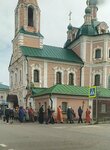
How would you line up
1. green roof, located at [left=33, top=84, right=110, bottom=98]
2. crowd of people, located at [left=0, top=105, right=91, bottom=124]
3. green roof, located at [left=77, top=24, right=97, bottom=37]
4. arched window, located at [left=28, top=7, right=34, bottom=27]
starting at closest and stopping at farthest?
1. crowd of people, located at [left=0, top=105, right=91, bottom=124]
2. green roof, located at [left=33, top=84, right=110, bottom=98]
3. arched window, located at [left=28, top=7, right=34, bottom=27]
4. green roof, located at [left=77, top=24, right=97, bottom=37]

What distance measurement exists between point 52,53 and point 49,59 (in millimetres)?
2529

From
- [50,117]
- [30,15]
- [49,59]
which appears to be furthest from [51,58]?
[50,117]

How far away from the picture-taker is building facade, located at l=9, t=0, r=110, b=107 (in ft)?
139

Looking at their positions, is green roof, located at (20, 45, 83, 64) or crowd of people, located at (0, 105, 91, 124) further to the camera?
green roof, located at (20, 45, 83, 64)

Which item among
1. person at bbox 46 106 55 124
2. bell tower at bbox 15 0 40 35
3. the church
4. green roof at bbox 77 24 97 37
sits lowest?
person at bbox 46 106 55 124

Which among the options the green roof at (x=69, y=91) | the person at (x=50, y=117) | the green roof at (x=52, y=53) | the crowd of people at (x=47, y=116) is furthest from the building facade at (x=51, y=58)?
the person at (x=50, y=117)

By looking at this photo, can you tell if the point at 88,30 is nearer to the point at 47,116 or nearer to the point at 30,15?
the point at 30,15

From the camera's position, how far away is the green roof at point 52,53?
42.3 m

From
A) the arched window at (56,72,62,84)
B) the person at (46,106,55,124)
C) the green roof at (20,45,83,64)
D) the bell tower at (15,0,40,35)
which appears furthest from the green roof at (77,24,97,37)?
the person at (46,106,55,124)

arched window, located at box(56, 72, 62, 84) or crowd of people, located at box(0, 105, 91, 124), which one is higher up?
arched window, located at box(56, 72, 62, 84)

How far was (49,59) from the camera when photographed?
1700 inches

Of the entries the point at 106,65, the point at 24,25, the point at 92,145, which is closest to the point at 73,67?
the point at 106,65

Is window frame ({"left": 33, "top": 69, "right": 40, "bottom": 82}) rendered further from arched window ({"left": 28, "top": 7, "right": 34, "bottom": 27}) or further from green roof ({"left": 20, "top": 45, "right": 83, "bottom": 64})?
arched window ({"left": 28, "top": 7, "right": 34, "bottom": 27})

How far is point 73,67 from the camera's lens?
45.1m
